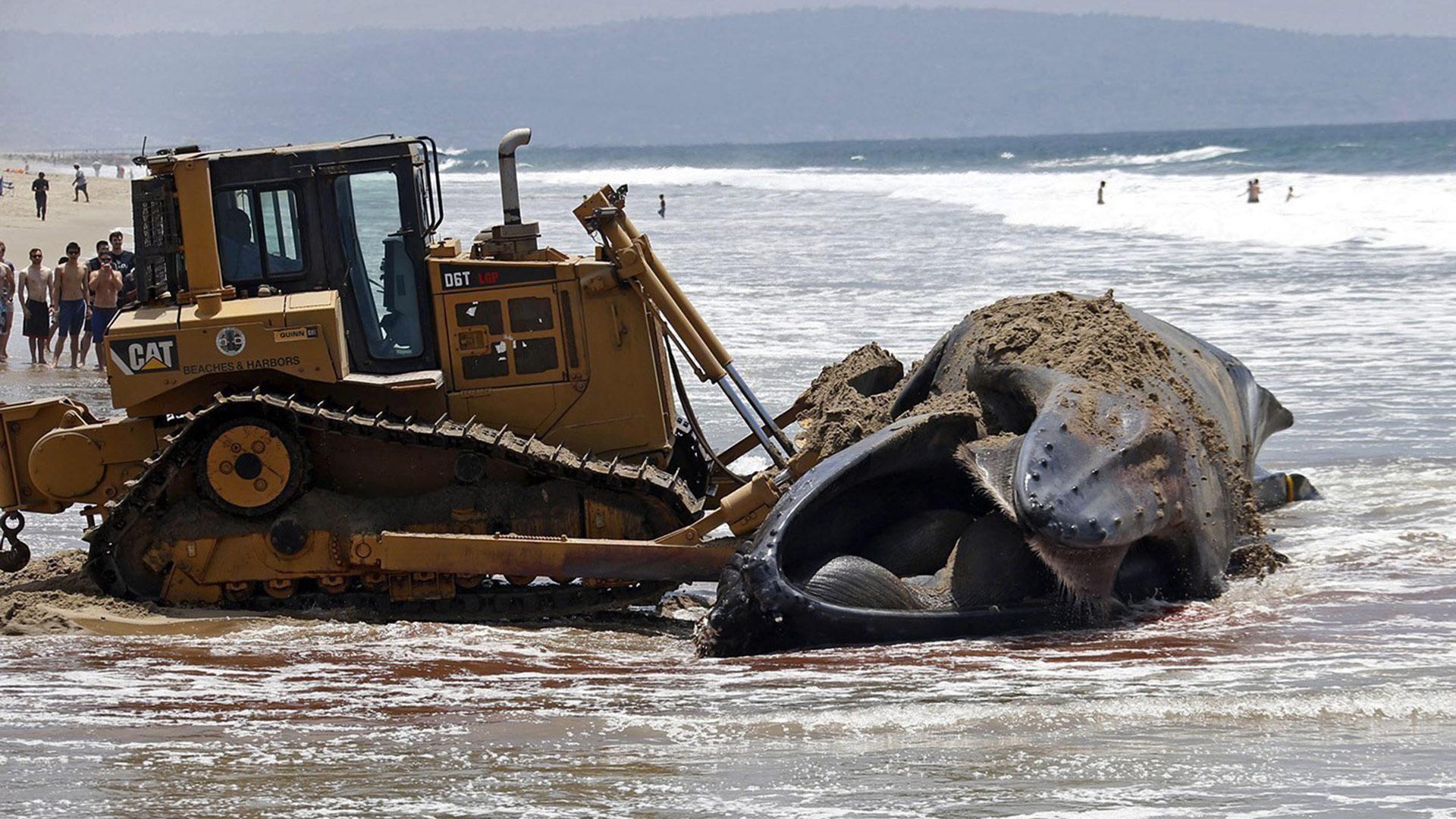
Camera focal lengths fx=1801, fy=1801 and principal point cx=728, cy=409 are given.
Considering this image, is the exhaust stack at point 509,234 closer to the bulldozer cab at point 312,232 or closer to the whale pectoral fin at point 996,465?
the bulldozer cab at point 312,232

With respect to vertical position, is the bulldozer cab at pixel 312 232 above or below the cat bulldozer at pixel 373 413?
above

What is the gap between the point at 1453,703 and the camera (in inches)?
257

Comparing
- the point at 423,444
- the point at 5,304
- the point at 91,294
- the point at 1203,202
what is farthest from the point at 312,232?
the point at 1203,202

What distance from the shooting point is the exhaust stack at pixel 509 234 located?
9766mm

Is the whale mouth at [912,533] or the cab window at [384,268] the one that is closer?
the whale mouth at [912,533]

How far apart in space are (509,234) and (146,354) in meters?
2.01

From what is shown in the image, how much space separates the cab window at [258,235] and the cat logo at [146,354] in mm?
573

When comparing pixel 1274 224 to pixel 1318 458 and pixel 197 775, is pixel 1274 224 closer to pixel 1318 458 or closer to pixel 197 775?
pixel 1318 458

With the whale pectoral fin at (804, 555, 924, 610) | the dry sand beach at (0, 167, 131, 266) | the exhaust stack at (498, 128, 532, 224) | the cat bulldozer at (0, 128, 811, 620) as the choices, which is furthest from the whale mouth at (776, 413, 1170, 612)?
the dry sand beach at (0, 167, 131, 266)

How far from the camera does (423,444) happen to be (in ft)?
29.9

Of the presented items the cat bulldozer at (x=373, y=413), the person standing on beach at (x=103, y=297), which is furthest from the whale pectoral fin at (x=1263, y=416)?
the person standing on beach at (x=103, y=297)

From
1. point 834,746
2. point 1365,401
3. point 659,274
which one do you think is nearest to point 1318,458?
point 1365,401

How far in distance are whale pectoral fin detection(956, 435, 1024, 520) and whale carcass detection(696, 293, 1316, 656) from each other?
0.01 m

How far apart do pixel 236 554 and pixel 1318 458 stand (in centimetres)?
758
